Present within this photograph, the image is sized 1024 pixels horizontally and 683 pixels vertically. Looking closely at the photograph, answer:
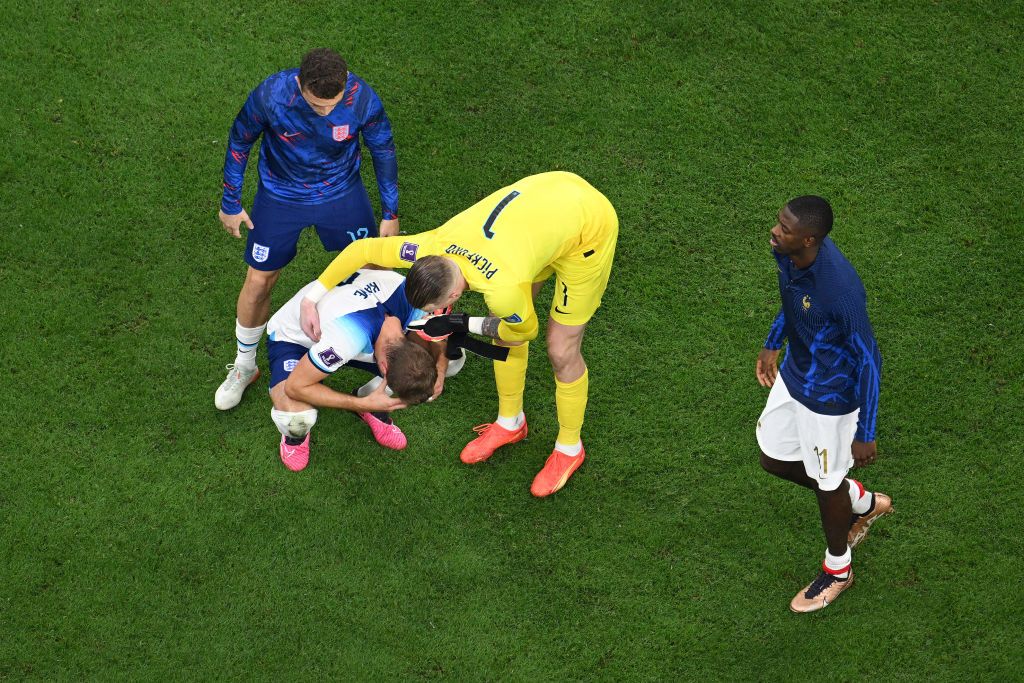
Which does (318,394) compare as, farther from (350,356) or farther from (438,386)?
(438,386)

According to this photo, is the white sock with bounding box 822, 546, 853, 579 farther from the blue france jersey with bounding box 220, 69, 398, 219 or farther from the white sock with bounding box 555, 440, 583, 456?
the blue france jersey with bounding box 220, 69, 398, 219

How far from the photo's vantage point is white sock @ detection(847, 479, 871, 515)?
5.54 m

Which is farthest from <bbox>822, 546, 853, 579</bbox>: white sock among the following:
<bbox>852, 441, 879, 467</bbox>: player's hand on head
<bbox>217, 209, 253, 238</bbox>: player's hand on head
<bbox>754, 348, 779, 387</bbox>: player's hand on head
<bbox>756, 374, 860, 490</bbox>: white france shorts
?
<bbox>217, 209, 253, 238</bbox>: player's hand on head

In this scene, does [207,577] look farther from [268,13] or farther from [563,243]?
[268,13]

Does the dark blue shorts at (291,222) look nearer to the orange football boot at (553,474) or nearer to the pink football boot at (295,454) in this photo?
the pink football boot at (295,454)

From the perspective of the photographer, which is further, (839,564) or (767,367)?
(839,564)

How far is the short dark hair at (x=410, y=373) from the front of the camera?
4.82 meters

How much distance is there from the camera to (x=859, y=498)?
5617 mm

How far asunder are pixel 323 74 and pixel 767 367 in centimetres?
271

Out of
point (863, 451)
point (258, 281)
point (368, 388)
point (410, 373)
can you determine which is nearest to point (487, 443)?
point (368, 388)

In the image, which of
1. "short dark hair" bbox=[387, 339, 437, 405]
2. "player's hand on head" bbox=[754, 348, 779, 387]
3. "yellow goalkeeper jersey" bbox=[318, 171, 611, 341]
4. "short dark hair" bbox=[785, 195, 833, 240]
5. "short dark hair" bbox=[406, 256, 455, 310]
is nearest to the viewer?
"short dark hair" bbox=[785, 195, 833, 240]

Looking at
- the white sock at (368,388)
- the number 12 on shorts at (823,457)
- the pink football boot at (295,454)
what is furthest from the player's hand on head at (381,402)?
the number 12 on shorts at (823,457)

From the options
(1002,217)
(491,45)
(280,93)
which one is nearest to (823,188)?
(1002,217)

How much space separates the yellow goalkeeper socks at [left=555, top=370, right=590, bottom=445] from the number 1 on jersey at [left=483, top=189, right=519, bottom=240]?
1134 mm
